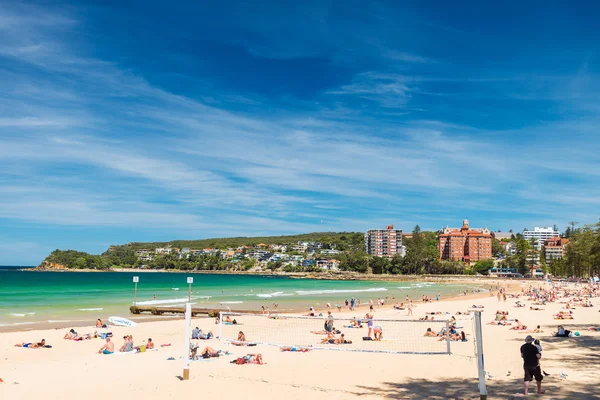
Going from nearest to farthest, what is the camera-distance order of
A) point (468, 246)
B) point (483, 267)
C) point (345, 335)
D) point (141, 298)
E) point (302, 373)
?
point (302, 373)
point (345, 335)
point (141, 298)
point (483, 267)
point (468, 246)

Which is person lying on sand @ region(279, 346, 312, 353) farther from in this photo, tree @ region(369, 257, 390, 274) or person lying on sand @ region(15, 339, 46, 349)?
tree @ region(369, 257, 390, 274)

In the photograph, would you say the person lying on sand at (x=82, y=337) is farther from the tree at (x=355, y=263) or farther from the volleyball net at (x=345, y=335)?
the tree at (x=355, y=263)

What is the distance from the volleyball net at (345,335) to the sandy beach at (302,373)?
414 millimetres

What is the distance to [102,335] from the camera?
20891mm

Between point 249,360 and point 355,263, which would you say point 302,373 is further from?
point 355,263

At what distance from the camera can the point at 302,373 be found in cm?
1230

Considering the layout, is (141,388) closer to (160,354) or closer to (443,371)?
(160,354)

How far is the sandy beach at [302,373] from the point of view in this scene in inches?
397

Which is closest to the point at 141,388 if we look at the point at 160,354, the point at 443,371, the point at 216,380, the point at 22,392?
the point at 216,380

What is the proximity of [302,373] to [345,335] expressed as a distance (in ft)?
28.9

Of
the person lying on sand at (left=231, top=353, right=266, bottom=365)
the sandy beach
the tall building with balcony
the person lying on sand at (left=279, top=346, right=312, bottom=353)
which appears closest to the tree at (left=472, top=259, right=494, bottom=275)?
the tall building with balcony

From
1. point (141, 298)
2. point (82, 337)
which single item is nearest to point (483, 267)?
point (141, 298)

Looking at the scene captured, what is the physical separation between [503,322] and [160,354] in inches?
649

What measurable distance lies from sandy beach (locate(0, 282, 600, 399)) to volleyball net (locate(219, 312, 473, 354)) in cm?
41
